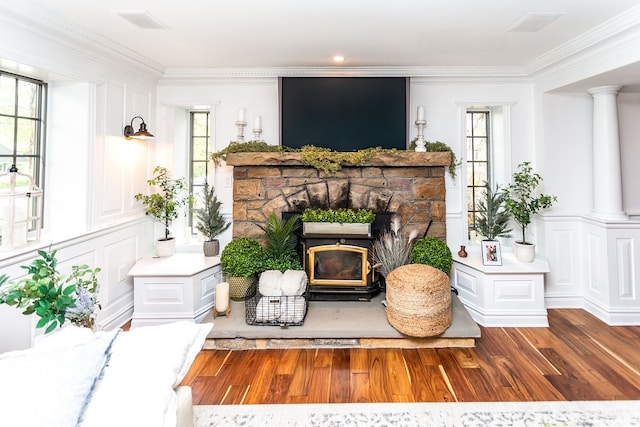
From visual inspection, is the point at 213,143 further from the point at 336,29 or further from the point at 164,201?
the point at 336,29

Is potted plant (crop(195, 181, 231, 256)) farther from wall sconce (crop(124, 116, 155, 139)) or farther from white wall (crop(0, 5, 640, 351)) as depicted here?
wall sconce (crop(124, 116, 155, 139))

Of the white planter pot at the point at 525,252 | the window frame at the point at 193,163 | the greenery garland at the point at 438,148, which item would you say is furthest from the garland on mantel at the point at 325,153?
the white planter pot at the point at 525,252

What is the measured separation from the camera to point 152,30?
282 centimetres

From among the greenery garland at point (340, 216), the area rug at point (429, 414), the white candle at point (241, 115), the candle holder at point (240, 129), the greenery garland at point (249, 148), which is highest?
the white candle at point (241, 115)

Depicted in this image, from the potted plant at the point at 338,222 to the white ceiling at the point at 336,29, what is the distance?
1628mm

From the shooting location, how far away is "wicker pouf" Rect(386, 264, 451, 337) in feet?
9.02

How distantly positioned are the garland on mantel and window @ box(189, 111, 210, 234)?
44 cm

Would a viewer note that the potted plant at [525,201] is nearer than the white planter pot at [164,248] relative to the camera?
Yes

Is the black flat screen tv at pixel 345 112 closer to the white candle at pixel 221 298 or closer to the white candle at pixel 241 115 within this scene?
the white candle at pixel 241 115

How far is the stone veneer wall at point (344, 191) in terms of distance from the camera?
3.77m

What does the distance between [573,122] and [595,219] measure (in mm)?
1098

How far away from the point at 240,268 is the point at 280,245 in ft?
1.58

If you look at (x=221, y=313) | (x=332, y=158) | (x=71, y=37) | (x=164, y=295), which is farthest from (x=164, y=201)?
(x=332, y=158)

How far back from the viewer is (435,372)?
2492mm
